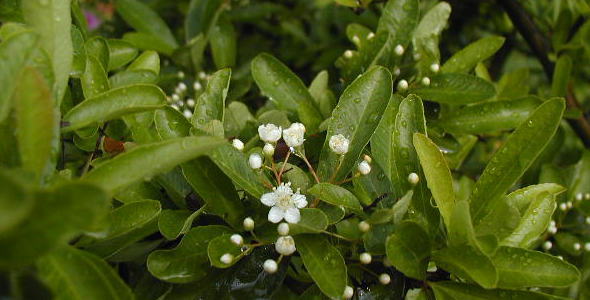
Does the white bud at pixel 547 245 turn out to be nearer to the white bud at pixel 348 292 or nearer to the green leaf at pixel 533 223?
the green leaf at pixel 533 223

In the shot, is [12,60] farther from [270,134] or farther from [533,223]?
[533,223]

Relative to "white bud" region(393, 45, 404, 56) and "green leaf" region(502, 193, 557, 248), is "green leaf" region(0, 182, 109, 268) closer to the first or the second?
"green leaf" region(502, 193, 557, 248)

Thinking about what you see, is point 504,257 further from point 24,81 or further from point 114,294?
point 24,81

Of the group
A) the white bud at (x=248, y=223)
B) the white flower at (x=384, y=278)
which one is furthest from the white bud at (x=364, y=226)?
the white bud at (x=248, y=223)

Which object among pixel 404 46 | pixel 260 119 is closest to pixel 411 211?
pixel 260 119

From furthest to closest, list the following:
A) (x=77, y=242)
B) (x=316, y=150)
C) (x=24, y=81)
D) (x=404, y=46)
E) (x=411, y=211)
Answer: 1. (x=404, y=46)
2. (x=316, y=150)
3. (x=411, y=211)
4. (x=77, y=242)
5. (x=24, y=81)

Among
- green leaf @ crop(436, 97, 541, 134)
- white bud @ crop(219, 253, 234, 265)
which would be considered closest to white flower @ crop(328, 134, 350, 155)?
white bud @ crop(219, 253, 234, 265)
